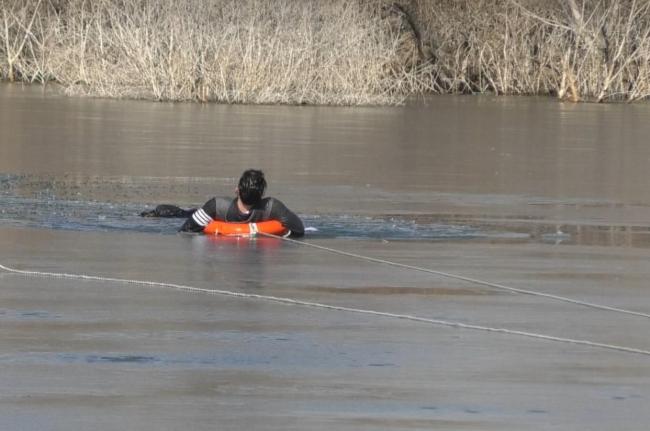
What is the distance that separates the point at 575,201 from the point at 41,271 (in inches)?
312

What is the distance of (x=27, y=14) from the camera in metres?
50.3

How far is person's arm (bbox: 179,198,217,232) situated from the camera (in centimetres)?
1346

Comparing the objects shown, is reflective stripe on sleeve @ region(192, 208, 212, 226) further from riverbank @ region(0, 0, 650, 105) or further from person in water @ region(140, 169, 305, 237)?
riverbank @ region(0, 0, 650, 105)

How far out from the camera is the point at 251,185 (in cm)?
1322

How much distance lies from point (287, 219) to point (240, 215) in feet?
1.47

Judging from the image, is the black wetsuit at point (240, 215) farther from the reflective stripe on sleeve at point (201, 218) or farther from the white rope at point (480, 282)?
the white rope at point (480, 282)

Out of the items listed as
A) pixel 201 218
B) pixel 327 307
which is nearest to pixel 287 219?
pixel 201 218

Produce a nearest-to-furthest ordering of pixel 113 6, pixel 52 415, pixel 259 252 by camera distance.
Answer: pixel 52 415 → pixel 259 252 → pixel 113 6

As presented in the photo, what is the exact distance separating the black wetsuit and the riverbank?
2376cm

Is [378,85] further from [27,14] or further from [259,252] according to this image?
[259,252]

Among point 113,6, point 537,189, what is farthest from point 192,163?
point 113,6

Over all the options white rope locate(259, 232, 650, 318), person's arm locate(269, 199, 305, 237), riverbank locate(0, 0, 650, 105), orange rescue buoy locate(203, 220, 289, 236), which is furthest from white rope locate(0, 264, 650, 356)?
riverbank locate(0, 0, 650, 105)

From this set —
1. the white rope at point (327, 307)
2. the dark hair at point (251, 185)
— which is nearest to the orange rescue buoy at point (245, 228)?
the dark hair at point (251, 185)

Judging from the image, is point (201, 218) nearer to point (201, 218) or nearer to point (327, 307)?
point (201, 218)
